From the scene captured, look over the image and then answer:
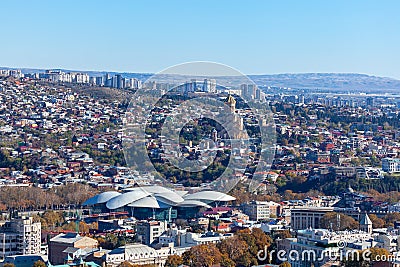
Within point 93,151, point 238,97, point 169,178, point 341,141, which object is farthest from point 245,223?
point 341,141

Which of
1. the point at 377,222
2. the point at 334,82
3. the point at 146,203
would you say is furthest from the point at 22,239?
the point at 334,82

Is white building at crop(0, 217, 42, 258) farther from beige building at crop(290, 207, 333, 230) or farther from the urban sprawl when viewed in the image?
beige building at crop(290, 207, 333, 230)

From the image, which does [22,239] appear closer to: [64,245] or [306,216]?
[64,245]

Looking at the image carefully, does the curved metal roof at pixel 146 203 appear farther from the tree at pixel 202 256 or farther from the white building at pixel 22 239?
the tree at pixel 202 256

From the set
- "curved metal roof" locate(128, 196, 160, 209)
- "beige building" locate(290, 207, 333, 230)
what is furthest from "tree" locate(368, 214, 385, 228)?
"curved metal roof" locate(128, 196, 160, 209)

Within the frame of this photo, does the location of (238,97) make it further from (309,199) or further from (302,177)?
(309,199)

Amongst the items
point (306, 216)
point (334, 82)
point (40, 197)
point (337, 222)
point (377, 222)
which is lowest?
point (40, 197)
